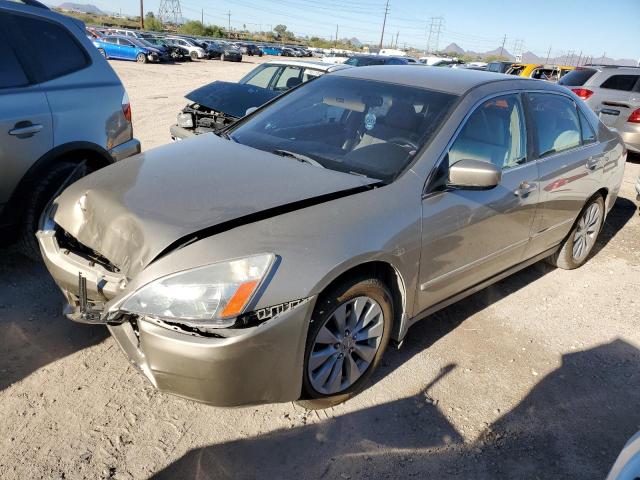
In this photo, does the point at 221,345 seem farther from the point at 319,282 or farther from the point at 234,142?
the point at 234,142

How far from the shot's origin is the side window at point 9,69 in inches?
134

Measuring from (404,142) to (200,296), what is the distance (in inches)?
62.3

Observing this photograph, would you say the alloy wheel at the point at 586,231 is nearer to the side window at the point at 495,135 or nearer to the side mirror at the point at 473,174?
the side window at the point at 495,135

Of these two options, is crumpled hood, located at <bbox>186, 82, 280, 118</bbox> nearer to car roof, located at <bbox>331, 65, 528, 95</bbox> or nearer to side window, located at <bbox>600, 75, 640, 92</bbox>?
car roof, located at <bbox>331, 65, 528, 95</bbox>

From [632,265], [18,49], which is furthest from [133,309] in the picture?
[632,265]

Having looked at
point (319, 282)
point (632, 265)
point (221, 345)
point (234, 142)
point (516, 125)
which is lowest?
point (632, 265)

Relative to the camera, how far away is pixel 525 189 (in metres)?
3.40

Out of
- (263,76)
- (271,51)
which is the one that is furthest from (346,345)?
(271,51)

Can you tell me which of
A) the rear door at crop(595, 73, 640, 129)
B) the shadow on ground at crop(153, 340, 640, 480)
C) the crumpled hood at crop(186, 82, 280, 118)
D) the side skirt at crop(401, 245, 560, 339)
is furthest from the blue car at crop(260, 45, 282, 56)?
the shadow on ground at crop(153, 340, 640, 480)

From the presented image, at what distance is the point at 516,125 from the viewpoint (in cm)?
346

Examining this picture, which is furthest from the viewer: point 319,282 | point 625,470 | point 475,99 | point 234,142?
point 234,142

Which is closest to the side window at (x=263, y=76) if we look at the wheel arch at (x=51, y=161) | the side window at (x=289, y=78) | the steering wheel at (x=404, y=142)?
the side window at (x=289, y=78)

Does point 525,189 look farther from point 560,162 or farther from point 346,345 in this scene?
point 346,345

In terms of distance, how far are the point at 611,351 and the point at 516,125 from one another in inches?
67.2
